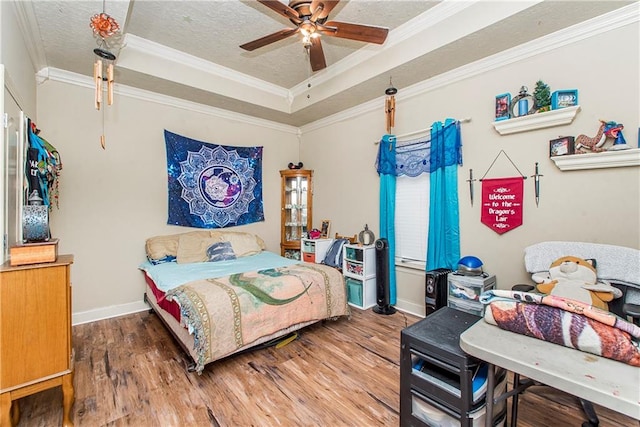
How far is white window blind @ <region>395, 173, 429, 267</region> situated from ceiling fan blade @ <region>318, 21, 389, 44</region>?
67.1 inches

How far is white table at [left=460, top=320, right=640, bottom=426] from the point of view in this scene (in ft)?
2.59

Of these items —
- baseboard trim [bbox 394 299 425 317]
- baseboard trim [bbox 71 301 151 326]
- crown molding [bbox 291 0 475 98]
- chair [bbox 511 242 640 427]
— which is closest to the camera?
chair [bbox 511 242 640 427]

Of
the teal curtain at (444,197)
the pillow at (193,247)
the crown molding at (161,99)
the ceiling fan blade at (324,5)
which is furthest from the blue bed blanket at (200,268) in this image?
the ceiling fan blade at (324,5)

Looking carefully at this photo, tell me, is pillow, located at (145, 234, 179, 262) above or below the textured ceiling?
below

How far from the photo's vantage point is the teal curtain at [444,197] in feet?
10.0

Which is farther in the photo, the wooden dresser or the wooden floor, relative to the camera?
the wooden floor

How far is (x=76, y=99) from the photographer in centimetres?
321

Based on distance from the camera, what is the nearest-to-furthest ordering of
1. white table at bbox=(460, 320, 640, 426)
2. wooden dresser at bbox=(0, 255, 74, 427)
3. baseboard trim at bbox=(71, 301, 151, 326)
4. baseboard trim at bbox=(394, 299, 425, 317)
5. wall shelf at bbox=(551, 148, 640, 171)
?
white table at bbox=(460, 320, 640, 426)
wooden dresser at bbox=(0, 255, 74, 427)
wall shelf at bbox=(551, 148, 640, 171)
baseboard trim at bbox=(71, 301, 151, 326)
baseboard trim at bbox=(394, 299, 425, 317)

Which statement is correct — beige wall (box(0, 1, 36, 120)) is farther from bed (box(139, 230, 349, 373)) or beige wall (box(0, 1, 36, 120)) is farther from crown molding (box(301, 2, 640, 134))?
crown molding (box(301, 2, 640, 134))

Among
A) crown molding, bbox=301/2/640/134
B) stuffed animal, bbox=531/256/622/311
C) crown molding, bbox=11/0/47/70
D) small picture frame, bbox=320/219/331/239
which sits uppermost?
crown molding, bbox=11/0/47/70

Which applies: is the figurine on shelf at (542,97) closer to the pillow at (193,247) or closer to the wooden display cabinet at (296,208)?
the wooden display cabinet at (296,208)

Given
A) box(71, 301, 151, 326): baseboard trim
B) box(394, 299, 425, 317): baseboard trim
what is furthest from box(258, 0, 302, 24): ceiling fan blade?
box(71, 301, 151, 326): baseboard trim

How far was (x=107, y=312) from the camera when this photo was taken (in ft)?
11.0

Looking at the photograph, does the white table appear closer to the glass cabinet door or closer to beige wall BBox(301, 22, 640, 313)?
beige wall BBox(301, 22, 640, 313)
